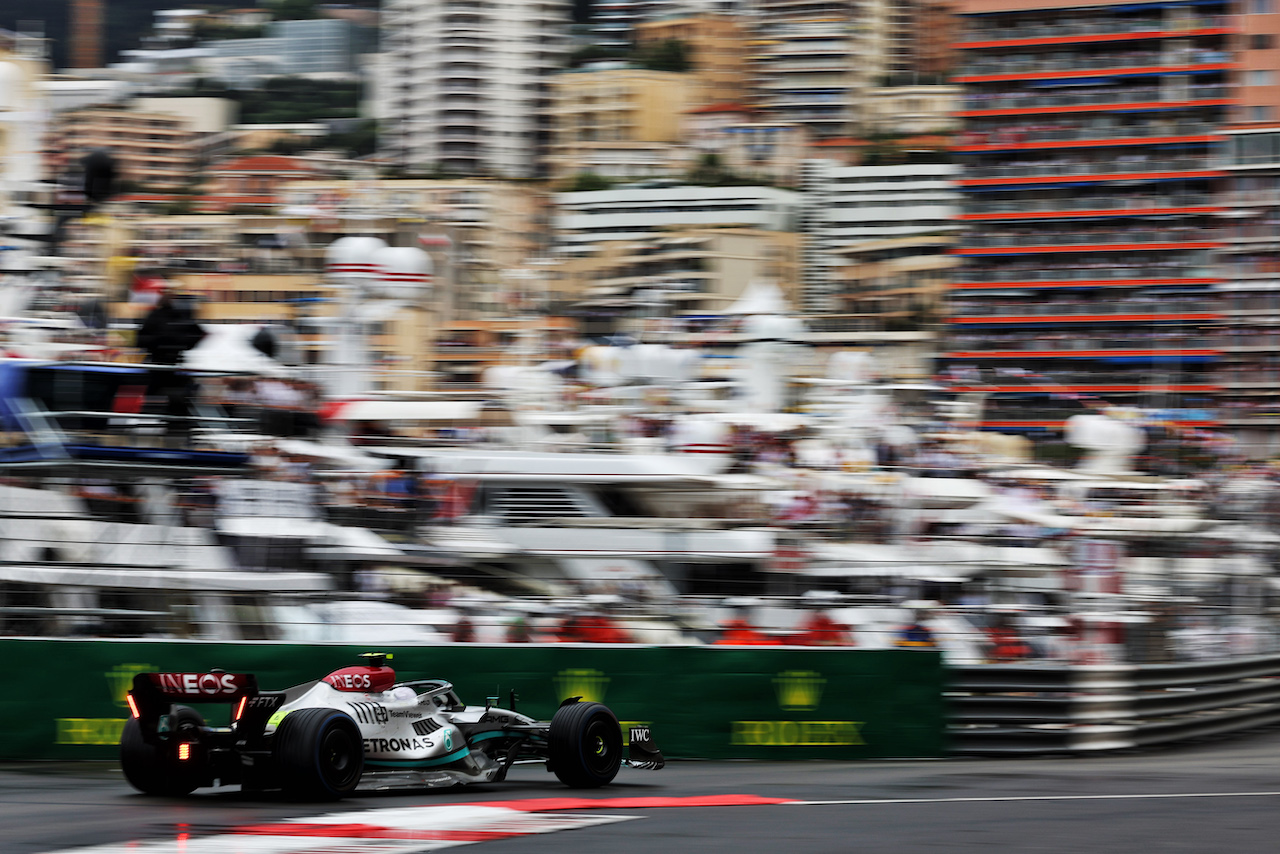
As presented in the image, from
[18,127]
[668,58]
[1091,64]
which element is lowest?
[18,127]

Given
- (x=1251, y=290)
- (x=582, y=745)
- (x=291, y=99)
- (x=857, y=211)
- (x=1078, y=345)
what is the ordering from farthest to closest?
(x=291, y=99) → (x=857, y=211) → (x=1078, y=345) → (x=1251, y=290) → (x=582, y=745)

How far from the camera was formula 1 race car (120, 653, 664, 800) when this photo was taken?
8141 mm

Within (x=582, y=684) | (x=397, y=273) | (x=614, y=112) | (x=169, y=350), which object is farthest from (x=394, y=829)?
(x=614, y=112)

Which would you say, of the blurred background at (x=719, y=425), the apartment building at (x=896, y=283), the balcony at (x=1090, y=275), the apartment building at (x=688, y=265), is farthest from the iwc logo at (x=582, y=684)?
the apartment building at (x=896, y=283)

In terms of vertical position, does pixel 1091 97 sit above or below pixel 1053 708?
above

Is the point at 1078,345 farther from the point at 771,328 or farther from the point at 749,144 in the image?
the point at 749,144

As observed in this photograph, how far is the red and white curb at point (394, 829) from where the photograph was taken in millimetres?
6703

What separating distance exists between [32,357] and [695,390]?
35.9 feet

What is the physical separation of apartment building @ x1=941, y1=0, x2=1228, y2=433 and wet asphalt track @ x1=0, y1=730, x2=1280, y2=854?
46719 millimetres

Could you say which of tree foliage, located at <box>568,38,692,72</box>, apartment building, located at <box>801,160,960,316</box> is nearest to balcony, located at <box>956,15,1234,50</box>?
apartment building, located at <box>801,160,960,316</box>

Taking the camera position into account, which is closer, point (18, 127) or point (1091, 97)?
point (18, 127)

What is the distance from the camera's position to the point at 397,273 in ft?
81.0

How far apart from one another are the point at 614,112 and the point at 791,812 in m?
119

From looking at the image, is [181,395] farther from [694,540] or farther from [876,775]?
[876,775]
